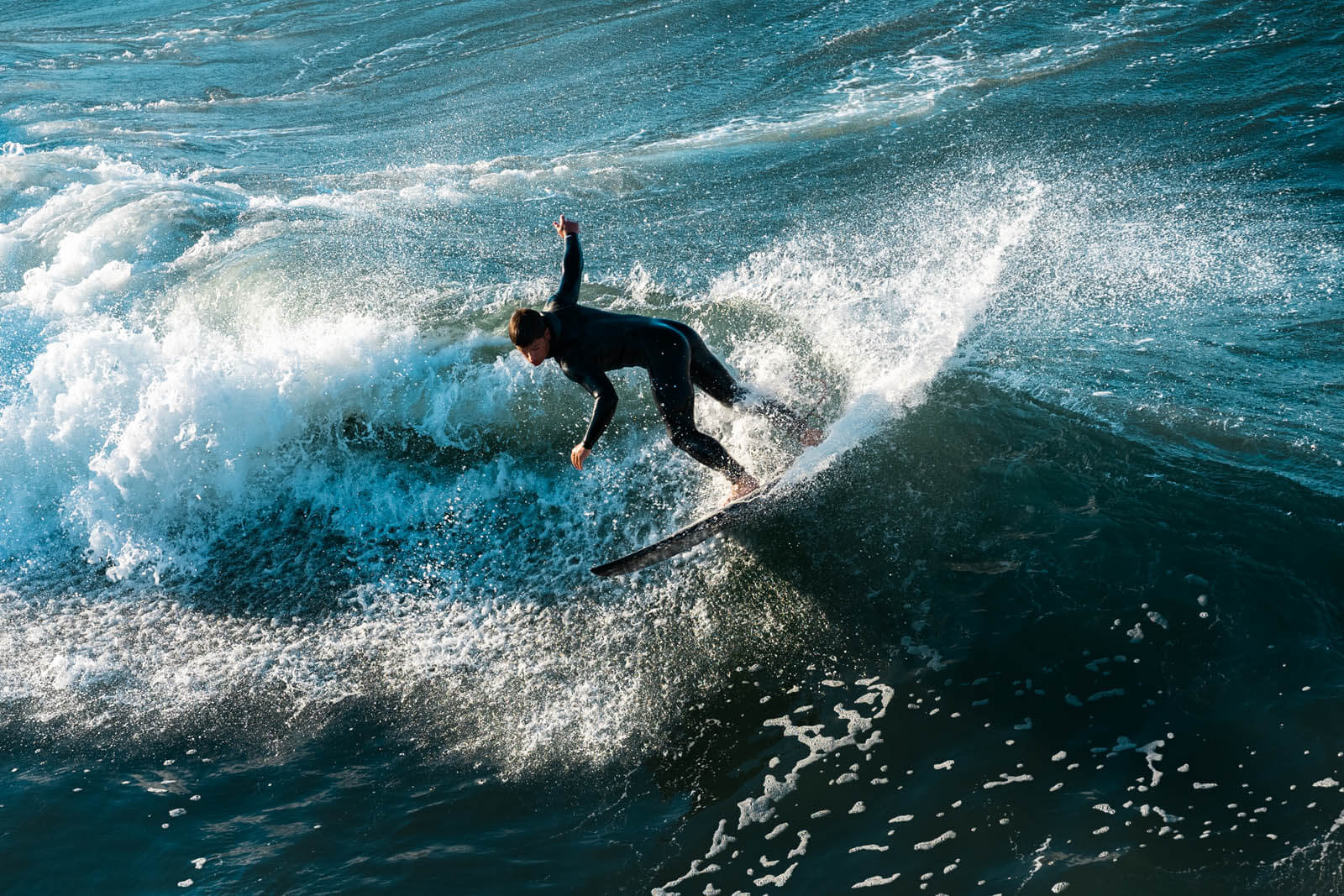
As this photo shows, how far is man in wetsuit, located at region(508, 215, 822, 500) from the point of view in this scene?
627 cm

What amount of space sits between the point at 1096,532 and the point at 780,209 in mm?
6564

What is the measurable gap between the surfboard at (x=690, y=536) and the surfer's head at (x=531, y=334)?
4.51 ft

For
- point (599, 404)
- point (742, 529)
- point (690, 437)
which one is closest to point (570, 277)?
point (599, 404)

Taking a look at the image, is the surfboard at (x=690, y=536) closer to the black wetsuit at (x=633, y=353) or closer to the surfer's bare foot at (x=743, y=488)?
the surfer's bare foot at (x=743, y=488)

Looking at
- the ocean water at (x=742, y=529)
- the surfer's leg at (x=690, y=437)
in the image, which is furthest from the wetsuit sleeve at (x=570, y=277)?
the ocean water at (x=742, y=529)

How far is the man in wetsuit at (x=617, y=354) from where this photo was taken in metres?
6.27

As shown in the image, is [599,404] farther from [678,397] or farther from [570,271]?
[570,271]

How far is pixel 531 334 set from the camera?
238 inches

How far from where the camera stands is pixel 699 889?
458 cm

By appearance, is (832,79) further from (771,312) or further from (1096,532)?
(1096,532)

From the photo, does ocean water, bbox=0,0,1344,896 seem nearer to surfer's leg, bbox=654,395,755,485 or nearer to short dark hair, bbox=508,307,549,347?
surfer's leg, bbox=654,395,755,485

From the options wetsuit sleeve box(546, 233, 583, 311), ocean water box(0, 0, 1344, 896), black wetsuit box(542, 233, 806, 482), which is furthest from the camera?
wetsuit sleeve box(546, 233, 583, 311)

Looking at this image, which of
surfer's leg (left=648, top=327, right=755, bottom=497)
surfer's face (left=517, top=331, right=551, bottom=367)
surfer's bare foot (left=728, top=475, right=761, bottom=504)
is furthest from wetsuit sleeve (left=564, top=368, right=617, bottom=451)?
surfer's bare foot (left=728, top=475, right=761, bottom=504)

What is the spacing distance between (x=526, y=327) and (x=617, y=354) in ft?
2.69
